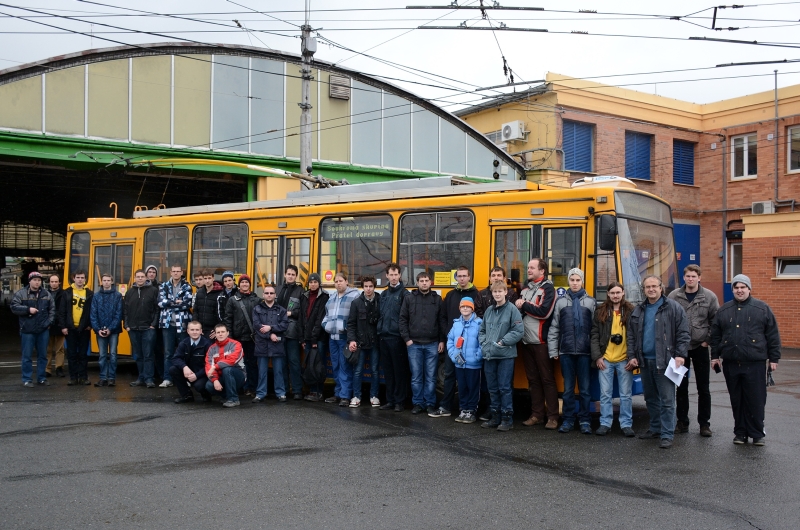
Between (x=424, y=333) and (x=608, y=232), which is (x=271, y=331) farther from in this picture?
(x=608, y=232)

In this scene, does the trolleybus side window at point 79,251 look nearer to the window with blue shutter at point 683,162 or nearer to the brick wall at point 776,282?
the brick wall at point 776,282

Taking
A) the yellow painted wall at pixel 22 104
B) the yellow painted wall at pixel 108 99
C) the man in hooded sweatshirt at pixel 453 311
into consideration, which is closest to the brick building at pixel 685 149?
the yellow painted wall at pixel 108 99

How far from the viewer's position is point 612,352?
28.5ft

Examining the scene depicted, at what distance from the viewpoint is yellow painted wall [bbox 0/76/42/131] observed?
767 inches

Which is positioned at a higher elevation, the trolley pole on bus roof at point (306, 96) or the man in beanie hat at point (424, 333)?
the trolley pole on bus roof at point (306, 96)

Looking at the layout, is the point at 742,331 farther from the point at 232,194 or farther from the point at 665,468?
the point at 232,194

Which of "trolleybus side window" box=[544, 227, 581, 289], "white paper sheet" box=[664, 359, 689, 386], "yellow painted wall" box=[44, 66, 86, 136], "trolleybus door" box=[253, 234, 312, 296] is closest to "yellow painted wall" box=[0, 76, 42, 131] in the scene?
"yellow painted wall" box=[44, 66, 86, 136]

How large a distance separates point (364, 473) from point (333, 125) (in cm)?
1934

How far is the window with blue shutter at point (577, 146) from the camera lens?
87.6 feet

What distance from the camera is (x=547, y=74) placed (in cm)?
2642

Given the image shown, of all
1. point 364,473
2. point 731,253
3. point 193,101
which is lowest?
point 364,473

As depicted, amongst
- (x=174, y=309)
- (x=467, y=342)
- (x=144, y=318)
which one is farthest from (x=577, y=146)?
(x=467, y=342)

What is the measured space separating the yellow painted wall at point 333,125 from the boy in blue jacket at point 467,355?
16.4 meters

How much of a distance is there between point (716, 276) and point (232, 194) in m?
16.8
